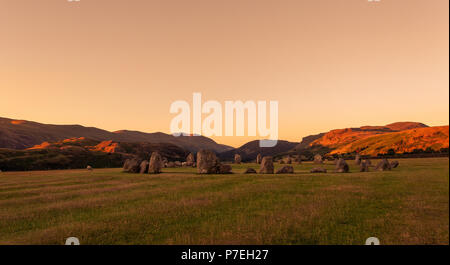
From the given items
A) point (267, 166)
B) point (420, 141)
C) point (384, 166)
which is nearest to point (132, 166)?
point (267, 166)

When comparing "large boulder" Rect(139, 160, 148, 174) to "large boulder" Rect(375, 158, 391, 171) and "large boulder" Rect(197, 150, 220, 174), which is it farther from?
"large boulder" Rect(375, 158, 391, 171)

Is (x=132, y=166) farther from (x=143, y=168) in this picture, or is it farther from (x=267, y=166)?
(x=267, y=166)

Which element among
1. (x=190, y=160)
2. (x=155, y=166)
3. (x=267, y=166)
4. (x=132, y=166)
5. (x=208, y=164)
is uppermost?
(x=208, y=164)

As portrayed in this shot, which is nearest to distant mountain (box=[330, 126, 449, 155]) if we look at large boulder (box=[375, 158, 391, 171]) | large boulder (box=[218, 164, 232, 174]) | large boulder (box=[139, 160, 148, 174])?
large boulder (box=[375, 158, 391, 171])

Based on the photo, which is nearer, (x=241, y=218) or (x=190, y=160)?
(x=241, y=218)

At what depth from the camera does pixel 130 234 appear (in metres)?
10.1

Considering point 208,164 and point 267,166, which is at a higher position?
point 208,164

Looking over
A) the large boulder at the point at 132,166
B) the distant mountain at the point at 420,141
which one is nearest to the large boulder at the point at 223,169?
the large boulder at the point at 132,166

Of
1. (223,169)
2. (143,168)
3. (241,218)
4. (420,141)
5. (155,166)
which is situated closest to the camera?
(241,218)

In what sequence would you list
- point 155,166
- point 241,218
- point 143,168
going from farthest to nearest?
point 143,168
point 155,166
point 241,218
